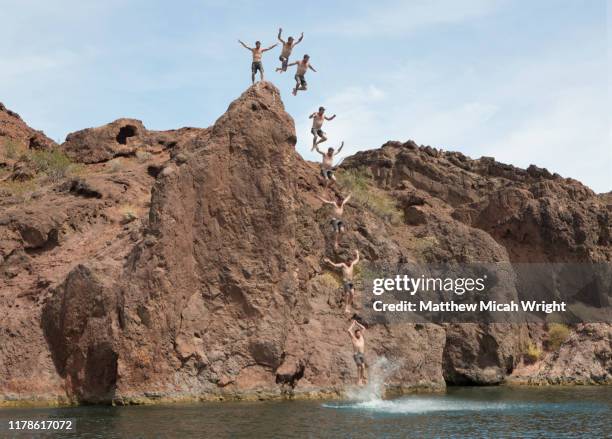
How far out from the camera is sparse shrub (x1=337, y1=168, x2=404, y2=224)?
166 feet

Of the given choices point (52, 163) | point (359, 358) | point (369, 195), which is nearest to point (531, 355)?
point (369, 195)


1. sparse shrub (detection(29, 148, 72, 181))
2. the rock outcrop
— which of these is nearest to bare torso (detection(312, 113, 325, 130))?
sparse shrub (detection(29, 148, 72, 181))

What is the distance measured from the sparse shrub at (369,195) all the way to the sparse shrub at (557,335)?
40.8 feet

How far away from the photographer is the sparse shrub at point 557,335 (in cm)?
4809

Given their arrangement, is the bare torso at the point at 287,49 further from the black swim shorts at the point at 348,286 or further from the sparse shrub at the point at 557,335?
the sparse shrub at the point at 557,335

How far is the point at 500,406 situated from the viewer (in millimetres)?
28188

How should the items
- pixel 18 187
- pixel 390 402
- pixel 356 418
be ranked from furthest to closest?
pixel 18 187, pixel 390 402, pixel 356 418

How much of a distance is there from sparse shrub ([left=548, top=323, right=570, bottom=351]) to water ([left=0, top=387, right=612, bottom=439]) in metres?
17.0

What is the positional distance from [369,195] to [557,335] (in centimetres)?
1663

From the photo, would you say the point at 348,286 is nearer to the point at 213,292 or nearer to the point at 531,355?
the point at 213,292

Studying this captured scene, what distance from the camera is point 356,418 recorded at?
77.9 feet

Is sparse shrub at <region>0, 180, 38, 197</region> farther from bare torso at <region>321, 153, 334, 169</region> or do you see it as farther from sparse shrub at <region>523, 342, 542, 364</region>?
sparse shrub at <region>523, 342, 542, 364</region>

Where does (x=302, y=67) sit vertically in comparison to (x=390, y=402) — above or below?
above

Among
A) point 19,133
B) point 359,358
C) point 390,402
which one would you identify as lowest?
point 390,402
